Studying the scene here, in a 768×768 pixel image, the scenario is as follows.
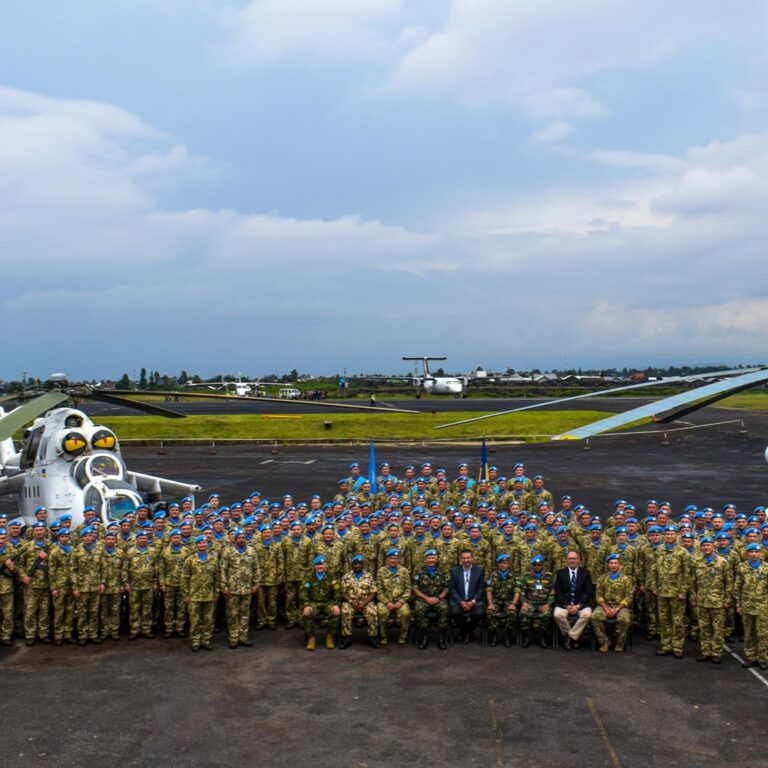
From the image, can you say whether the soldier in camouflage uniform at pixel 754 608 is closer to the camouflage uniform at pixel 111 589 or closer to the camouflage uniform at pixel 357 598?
the camouflage uniform at pixel 357 598

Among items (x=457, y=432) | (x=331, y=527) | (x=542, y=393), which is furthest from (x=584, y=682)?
(x=542, y=393)

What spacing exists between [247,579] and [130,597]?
5.12ft

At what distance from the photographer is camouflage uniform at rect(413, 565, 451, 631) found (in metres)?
9.60

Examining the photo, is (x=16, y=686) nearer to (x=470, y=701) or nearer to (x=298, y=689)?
(x=298, y=689)

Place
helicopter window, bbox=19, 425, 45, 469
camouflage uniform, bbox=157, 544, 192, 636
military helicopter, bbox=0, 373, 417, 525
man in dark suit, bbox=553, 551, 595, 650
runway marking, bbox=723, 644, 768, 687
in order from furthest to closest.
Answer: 1. helicopter window, bbox=19, 425, 45, 469
2. military helicopter, bbox=0, 373, 417, 525
3. camouflage uniform, bbox=157, 544, 192, 636
4. man in dark suit, bbox=553, 551, 595, 650
5. runway marking, bbox=723, 644, 768, 687

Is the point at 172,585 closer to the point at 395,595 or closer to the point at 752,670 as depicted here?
the point at 395,595

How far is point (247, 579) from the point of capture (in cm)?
965

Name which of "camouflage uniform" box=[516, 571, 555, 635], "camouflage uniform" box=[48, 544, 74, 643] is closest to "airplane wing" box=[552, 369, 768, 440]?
"camouflage uniform" box=[516, 571, 555, 635]

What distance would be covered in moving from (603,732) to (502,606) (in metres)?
2.69

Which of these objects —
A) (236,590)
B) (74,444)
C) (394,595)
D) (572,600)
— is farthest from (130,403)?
(572,600)

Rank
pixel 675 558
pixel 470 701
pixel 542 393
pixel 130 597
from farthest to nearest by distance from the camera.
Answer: pixel 542 393 < pixel 130 597 < pixel 675 558 < pixel 470 701

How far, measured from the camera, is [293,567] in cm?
1043

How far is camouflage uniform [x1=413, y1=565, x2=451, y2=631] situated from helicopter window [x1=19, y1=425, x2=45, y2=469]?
7.14 metres

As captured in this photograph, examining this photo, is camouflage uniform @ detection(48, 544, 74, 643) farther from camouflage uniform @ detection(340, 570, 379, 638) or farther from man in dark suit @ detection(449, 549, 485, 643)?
man in dark suit @ detection(449, 549, 485, 643)
